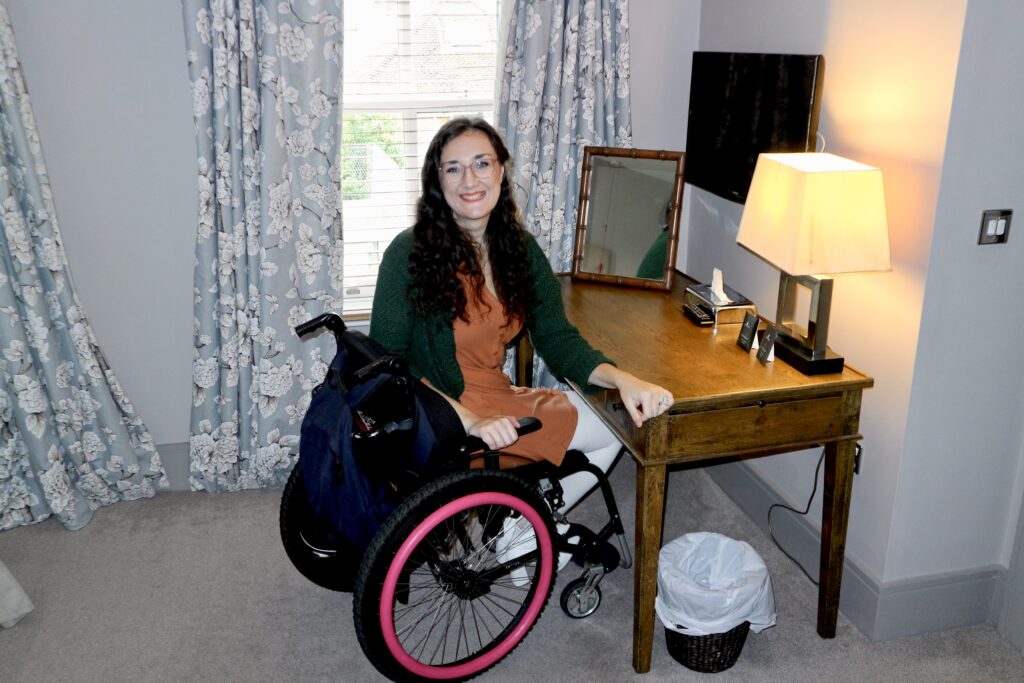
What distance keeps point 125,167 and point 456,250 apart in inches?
47.3

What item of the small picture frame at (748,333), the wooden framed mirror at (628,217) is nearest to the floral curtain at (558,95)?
Answer: the wooden framed mirror at (628,217)

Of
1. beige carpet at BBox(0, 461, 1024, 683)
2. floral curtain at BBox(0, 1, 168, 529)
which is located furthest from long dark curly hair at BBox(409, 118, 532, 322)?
floral curtain at BBox(0, 1, 168, 529)

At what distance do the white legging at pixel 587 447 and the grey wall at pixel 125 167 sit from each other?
1.39 meters

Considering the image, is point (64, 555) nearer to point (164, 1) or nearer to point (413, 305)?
point (413, 305)

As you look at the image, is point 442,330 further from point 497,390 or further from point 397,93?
point 397,93

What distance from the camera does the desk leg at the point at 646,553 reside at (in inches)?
78.2

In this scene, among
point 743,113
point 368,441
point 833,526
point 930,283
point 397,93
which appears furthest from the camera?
point 397,93

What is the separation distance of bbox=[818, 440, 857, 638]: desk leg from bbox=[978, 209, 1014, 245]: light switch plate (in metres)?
0.54

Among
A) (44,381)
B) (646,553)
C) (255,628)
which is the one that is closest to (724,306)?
(646,553)

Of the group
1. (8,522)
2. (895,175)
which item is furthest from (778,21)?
(8,522)

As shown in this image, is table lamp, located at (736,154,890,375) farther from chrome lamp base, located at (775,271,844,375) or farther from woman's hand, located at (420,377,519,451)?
Answer: woman's hand, located at (420,377,519,451)

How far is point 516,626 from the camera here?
214 centimetres

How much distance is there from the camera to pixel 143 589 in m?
2.49

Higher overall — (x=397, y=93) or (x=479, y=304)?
(x=397, y=93)
